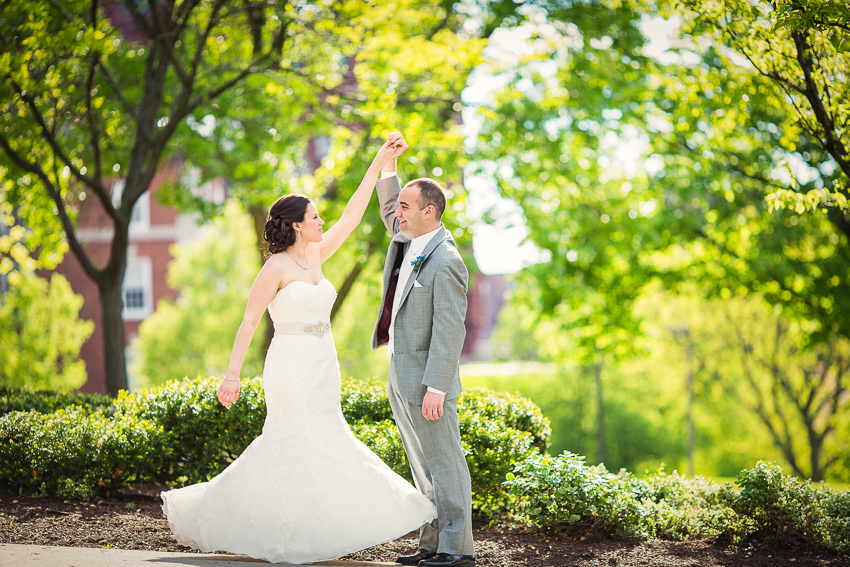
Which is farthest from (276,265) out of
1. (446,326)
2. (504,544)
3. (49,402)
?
(49,402)

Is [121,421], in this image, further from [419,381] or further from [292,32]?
[292,32]

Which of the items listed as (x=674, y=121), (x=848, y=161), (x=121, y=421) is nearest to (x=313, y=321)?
(x=121, y=421)

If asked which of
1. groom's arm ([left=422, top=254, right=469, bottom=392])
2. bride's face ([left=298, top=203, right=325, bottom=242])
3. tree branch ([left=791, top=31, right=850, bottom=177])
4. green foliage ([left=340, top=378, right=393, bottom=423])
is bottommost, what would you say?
green foliage ([left=340, top=378, right=393, bottom=423])

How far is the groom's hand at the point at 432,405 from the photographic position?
13.5ft

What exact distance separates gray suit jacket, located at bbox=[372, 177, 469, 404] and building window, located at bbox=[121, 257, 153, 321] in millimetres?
30527

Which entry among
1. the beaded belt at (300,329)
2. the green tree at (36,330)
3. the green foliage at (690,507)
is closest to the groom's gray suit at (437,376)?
the beaded belt at (300,329)

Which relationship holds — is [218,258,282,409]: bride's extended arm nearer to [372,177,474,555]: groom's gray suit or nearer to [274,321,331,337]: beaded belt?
[274,321,331,337]: beaded belt

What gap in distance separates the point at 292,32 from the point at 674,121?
700cm

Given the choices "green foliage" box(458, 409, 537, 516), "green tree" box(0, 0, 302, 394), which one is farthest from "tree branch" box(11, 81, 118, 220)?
"green foliage" box(458, 409, 537, 516)

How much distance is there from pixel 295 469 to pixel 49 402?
399cm

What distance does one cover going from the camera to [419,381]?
169 inches

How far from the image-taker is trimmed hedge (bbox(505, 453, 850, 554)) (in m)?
4.93

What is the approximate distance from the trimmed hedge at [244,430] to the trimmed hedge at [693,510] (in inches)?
13.7

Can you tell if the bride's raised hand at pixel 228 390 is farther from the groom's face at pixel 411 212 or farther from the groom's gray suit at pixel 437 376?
the groom's face at pixel 411 212
